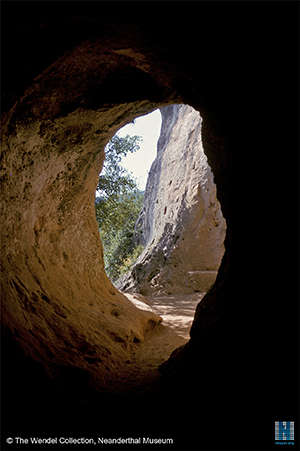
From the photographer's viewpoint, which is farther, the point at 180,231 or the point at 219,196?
the point at 180,231

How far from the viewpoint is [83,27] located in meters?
2.12

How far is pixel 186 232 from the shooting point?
9.58 m

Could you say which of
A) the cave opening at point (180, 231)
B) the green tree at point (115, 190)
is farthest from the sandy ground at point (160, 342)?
the green tree at point (115, 190)

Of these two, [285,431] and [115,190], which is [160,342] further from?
[115,190]

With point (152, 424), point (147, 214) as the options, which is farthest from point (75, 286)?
point (147, 214)

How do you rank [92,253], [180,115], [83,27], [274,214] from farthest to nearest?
1. [180,115]
2. [92,253]
3. [83,27]
4. [274,214]

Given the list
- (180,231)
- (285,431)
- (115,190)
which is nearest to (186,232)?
(180,231)

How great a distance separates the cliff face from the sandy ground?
4.73ft

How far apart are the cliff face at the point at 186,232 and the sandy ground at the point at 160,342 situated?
144 cm

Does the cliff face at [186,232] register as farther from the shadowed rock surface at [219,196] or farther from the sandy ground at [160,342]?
the shadowed rock surface at [219,196]

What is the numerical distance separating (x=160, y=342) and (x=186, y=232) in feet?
18.3

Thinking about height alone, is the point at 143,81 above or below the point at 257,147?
above

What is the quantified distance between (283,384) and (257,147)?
1872mm

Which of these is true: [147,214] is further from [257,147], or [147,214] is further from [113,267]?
[257,147]
